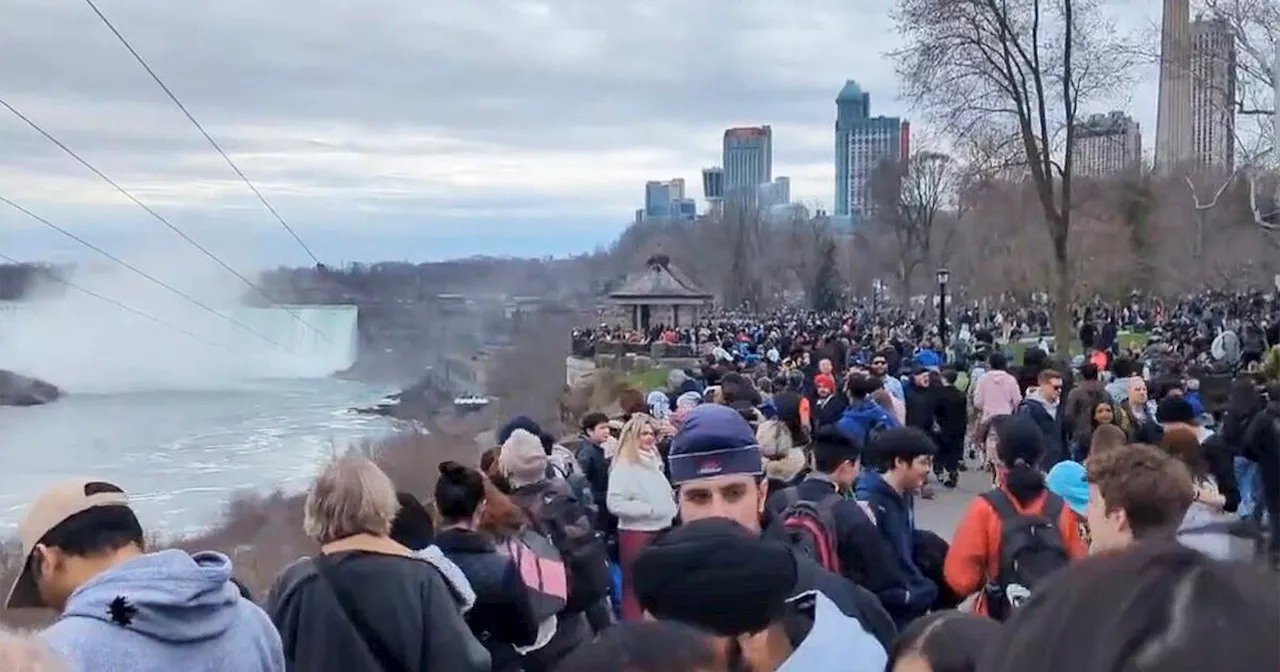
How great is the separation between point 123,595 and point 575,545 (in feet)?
8.62

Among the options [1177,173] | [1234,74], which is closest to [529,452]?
[1234,74]

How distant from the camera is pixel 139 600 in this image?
11.1 feet

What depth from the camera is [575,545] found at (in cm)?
579

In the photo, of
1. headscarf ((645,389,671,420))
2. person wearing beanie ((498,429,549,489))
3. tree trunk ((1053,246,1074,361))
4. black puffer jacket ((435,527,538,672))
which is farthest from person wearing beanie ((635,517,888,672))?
tree trunk ((1053,246,1074,361))

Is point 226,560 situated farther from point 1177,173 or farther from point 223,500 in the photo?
point 1177,173

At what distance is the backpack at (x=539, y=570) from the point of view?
17.1ft

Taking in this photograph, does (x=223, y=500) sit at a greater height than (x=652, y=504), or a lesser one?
lesser

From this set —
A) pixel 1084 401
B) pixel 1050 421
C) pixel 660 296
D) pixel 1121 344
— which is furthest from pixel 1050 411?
pixel 660 296

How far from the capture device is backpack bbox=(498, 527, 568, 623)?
522cm

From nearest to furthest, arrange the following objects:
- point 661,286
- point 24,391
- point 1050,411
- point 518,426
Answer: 1. point 518,426
2. point 1050,411
3. point 24,391
4. point 661,286

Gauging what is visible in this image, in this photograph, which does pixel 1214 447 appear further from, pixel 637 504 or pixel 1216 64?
pixel 1216 64

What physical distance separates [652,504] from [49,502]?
3555mm

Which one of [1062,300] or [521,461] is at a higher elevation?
[1062,300]

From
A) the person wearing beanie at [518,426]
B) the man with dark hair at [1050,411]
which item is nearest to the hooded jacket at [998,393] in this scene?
the man with dark hair at [1050,411]
